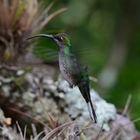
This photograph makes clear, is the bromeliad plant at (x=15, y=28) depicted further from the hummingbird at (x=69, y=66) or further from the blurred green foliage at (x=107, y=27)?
the blurred green foliage at (x=107, y=27)

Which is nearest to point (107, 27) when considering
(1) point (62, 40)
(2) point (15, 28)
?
(2) point (15, 28)

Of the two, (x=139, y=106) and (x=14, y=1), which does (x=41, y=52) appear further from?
(x=139, y=106)

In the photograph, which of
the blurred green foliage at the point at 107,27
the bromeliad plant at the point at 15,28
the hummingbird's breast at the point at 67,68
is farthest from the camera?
the blurred green foliage at the point at 107,27

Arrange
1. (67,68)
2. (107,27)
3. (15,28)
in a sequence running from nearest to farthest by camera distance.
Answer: (67,68), (15,28), (107,27)

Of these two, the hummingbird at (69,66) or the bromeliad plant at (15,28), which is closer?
the hummingbird at (69,66)

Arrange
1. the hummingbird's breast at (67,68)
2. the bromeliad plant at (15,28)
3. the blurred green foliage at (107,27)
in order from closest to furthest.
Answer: the hummingbird's breast at (67,68), the bromeliad plant at (15,28), the blurred green foliage at (107,27)

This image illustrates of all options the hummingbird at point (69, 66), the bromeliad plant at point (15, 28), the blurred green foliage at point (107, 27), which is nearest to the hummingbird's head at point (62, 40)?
the hummingbird at point (69, 66)

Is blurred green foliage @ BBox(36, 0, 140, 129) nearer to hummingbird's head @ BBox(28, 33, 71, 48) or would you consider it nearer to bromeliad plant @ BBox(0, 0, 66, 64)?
bromeliad plant @ BBox(0, 0, 66, 64)

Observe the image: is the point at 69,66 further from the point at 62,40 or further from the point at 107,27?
the point at 107,27
